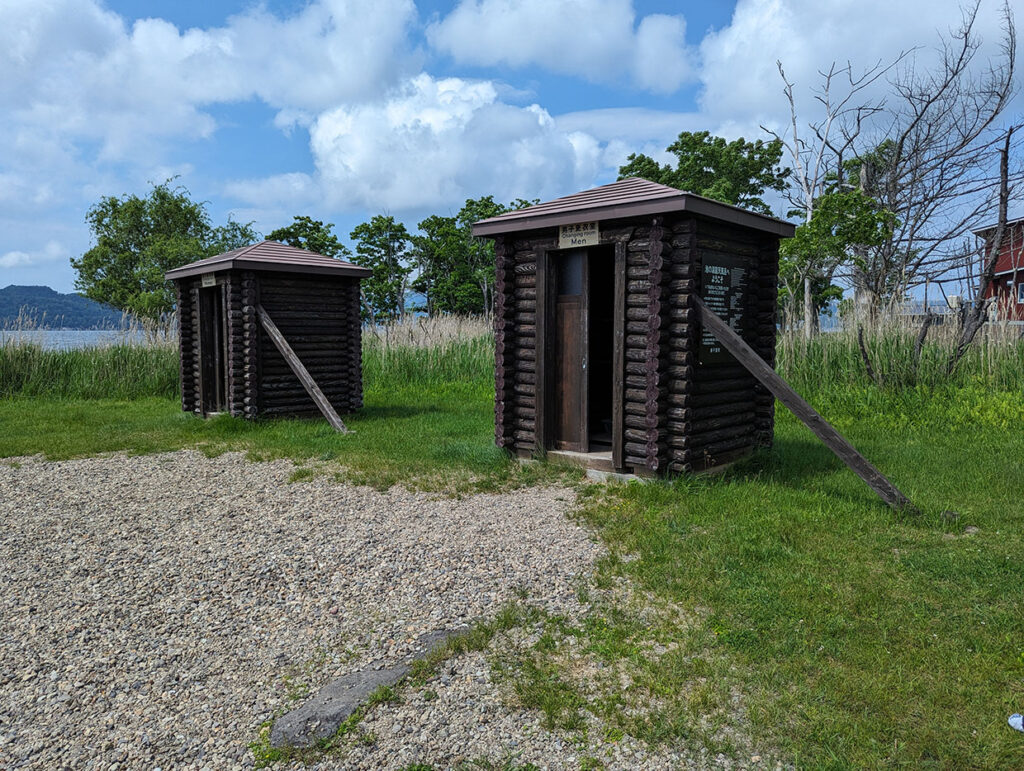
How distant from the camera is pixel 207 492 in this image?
7.62 metres

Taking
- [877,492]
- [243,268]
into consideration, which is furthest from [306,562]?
[243,268]

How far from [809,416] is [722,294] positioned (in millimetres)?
1761

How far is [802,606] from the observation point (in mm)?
4328

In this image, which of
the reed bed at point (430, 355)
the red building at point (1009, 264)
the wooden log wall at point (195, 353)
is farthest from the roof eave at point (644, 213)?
the red building at point (1009, 264)

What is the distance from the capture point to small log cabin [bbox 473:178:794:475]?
7129mm

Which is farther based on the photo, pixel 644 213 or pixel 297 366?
pixel 297 366

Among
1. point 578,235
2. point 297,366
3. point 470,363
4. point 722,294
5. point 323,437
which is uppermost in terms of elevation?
point 578,235

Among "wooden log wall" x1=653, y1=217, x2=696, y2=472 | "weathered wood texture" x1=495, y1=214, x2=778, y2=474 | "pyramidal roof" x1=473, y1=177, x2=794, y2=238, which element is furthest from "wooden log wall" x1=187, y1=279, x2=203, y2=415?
"wooden log wall" x1=653, y1=217, x2=696, y2=472

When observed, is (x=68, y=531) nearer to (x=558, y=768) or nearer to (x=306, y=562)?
(x=306, y=562)

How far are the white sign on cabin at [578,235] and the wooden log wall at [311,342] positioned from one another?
6097 mm

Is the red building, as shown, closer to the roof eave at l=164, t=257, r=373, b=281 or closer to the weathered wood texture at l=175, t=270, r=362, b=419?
the roof eave at l=164, t=257, r=373, b=281

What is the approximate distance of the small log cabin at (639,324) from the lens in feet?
23.4

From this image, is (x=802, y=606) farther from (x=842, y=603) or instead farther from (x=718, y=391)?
(x=718, y=391)

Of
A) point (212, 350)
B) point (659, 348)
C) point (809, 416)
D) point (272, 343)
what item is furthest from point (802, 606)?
point (212, 350)
